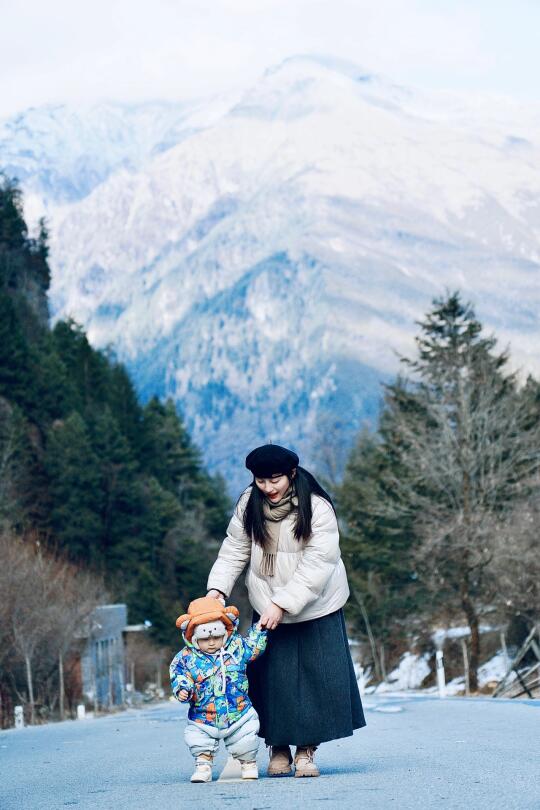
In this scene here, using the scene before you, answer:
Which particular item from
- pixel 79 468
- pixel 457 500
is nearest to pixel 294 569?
pixel 457 500

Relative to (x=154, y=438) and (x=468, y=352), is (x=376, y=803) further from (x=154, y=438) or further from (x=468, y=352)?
(x=154, y=438)

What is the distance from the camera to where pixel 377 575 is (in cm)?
6406

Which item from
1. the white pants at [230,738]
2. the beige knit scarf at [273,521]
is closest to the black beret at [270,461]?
the beige knit scarf at [273,521]

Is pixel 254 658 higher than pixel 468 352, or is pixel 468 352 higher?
pixel 468 352

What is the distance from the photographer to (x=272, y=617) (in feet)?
29.4

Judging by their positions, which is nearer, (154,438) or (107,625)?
(107,625)

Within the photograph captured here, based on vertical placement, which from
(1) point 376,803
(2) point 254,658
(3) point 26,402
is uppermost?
(3) point 26,402

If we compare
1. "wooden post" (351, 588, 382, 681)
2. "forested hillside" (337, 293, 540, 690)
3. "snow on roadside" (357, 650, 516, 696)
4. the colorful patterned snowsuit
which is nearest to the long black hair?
the colorful patterned snowsuit

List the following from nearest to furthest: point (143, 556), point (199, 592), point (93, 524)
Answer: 1. point (93, 524)
2. point (143, 556)
3. point (199, 592)

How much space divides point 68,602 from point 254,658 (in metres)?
42.7

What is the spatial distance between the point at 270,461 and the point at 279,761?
185cm

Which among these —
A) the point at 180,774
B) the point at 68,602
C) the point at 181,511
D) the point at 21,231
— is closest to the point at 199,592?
the point at 181,511

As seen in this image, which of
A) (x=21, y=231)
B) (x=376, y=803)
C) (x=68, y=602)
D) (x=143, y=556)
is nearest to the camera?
(x=376, y=803)

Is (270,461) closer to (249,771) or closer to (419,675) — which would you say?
(249,771)
